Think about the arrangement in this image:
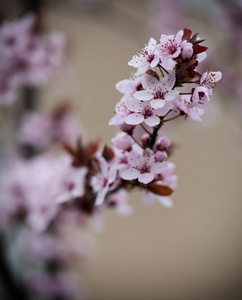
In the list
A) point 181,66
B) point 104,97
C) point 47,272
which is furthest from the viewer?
point 104,97

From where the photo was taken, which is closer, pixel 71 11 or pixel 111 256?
pixel 71 11

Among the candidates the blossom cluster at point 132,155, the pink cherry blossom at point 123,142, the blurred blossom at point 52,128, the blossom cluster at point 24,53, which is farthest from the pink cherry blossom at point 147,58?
the blurred blossom at point 52,128

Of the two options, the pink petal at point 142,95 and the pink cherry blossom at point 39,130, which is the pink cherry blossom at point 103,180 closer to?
the pink petal at point 142,95

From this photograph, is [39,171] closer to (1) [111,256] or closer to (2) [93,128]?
(2) [93,128]

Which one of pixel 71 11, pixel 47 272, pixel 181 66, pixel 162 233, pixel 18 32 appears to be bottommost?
pixel 181 66

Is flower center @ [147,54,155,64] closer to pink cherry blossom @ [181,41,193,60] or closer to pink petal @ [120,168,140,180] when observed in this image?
pink cherry blossom @ [181,41,193,60]

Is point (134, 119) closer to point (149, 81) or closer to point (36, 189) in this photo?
point (149, 81)

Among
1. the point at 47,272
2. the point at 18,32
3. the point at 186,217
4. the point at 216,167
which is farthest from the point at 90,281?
the point at 18,32

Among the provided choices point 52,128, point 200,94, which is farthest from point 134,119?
point 52,128
